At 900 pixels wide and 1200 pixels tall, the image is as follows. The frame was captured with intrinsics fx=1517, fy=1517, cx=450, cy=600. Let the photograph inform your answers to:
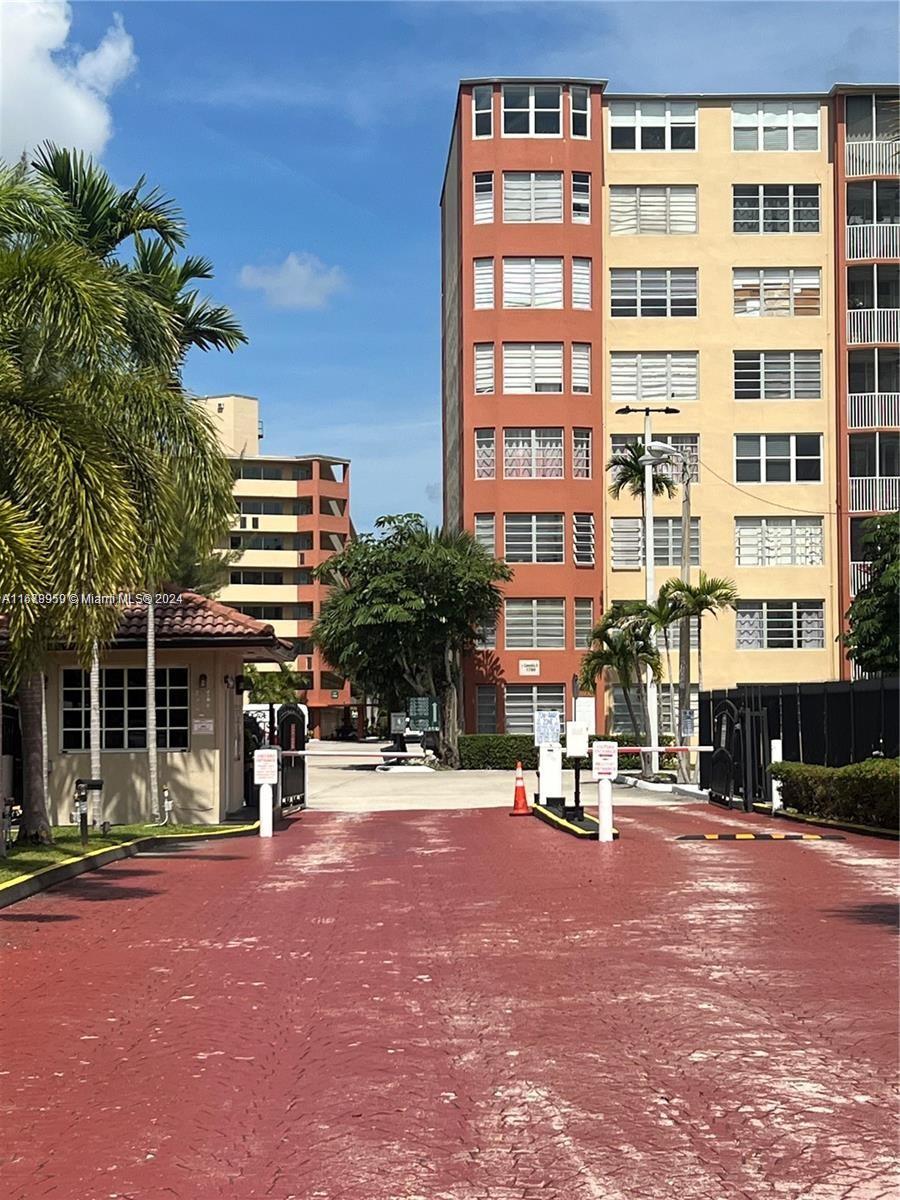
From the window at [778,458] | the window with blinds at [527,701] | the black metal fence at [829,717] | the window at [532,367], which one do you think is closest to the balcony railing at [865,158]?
the window at [778,458]

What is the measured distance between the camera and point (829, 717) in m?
28.7

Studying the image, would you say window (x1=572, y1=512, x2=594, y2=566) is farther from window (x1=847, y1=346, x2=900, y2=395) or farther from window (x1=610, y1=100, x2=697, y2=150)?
window (x1=610, y1=100, x2=697, y2=150)

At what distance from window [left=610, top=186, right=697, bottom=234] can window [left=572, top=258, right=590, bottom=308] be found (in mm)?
1872

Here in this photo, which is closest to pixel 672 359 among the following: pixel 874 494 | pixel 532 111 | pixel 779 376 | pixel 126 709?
pixel 779 376

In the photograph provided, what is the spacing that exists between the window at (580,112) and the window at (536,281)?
5105 mm

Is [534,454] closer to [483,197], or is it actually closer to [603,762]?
[483,197]

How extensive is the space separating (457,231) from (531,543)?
13.2m

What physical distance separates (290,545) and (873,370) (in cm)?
5657

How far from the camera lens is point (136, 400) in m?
20.2

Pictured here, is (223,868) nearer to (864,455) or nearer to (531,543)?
(531,543)

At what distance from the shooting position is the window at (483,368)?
57.7 m

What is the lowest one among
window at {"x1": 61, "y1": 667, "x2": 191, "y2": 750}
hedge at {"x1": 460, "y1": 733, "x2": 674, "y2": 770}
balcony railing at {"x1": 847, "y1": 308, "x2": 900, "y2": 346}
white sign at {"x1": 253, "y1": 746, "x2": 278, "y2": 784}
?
hedge at {"x1": 460, "y1": 733, "x2": 674, "y2": 770}

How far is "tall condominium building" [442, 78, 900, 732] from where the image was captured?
57625 millimetres

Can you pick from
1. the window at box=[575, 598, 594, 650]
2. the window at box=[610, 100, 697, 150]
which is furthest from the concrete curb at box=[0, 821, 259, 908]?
the window at box=[610, 100, 697, 150]
